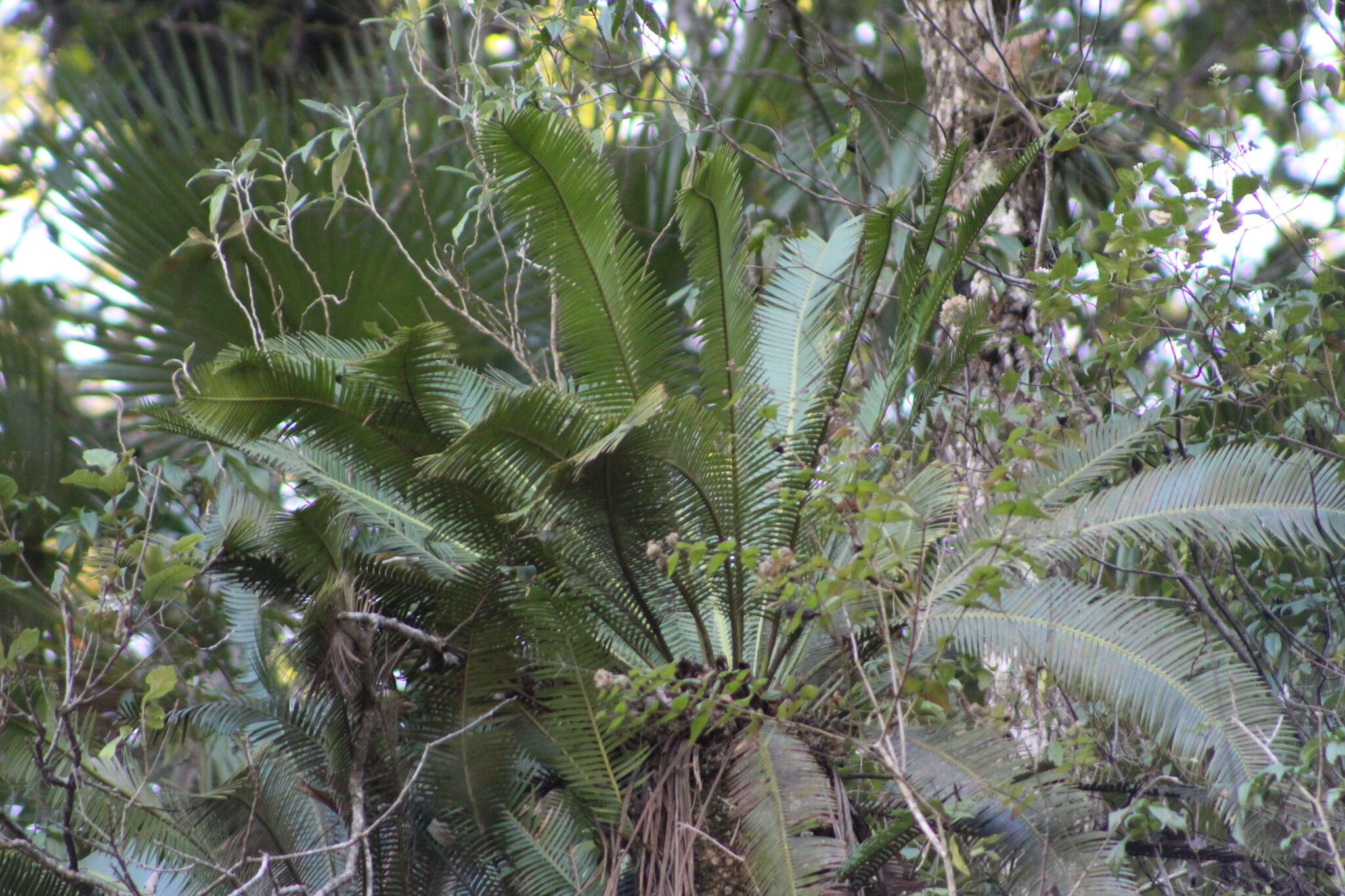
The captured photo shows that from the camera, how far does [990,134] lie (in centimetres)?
487

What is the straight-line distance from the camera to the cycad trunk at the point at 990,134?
16.0 ft

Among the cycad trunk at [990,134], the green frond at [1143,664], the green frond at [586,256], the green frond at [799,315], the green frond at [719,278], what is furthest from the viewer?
the cycad trunk at [990,134]

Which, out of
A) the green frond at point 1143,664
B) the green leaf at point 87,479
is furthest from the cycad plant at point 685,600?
the green leaf at point 87,479

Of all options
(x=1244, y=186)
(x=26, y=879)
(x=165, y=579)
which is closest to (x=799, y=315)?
(x=1244, y=186)

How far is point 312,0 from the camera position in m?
7.61

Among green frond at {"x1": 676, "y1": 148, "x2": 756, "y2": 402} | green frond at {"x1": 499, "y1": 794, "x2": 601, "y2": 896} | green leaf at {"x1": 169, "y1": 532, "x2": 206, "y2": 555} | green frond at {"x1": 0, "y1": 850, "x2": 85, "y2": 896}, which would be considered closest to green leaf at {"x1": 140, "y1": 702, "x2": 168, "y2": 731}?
green leaf at {"x1": 169, "y1": 532, "x2": 206, "y2": 555}

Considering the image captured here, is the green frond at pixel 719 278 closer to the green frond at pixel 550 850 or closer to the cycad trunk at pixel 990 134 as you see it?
the cycad trunk at pixel 990 134

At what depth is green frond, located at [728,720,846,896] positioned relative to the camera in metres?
3.25

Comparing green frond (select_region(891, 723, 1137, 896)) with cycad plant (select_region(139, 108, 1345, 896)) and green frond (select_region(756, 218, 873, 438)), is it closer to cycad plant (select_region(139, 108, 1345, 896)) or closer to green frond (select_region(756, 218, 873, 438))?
cycad plant (select_region(139, 108, 1345, 896))

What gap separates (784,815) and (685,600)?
2.24 feet

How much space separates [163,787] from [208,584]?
1685mm

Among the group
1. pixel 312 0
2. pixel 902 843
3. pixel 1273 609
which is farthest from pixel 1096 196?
pixel 312 0

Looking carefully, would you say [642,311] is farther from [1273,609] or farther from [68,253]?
[68,253]

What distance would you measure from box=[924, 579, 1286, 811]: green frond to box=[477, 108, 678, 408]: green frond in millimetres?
1128
